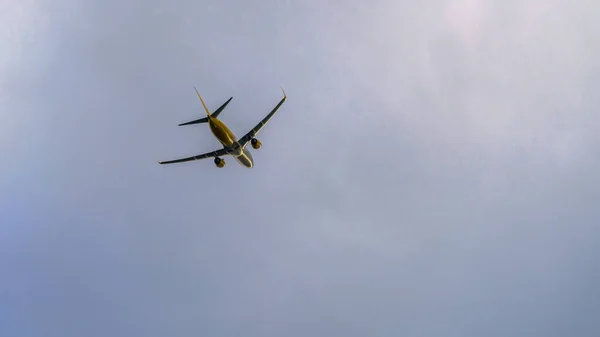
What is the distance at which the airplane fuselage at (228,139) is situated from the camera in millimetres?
64750

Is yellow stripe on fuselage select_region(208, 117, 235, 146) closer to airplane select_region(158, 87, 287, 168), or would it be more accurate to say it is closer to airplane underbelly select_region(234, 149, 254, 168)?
airplane select_region(158, 87, 287, 168)

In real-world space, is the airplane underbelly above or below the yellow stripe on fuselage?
above

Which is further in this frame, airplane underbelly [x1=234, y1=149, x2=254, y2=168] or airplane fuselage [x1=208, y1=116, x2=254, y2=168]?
airplane underbelly [x1=234, y1=149, x2=254, y2=168]

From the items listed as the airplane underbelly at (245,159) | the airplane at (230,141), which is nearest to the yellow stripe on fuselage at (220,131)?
the airplane at (230,141)

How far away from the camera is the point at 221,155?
75.1 m

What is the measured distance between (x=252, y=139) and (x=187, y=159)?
1159 centimetres

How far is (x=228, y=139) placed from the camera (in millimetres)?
67688

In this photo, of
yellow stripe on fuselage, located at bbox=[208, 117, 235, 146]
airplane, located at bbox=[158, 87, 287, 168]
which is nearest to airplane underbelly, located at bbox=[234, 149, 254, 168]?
airplane, located at bbox=[158, 87, 287, 168]

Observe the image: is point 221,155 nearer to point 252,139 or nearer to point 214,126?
point 252,139

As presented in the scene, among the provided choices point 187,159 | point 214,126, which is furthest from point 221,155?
point 214,126

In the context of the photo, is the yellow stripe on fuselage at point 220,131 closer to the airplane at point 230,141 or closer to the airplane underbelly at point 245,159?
the airplane at point 230,141

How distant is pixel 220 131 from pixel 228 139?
7.86ft

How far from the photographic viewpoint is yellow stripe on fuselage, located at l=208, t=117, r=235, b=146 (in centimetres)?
6444

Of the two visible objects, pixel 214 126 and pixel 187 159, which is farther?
pixel 187 159
